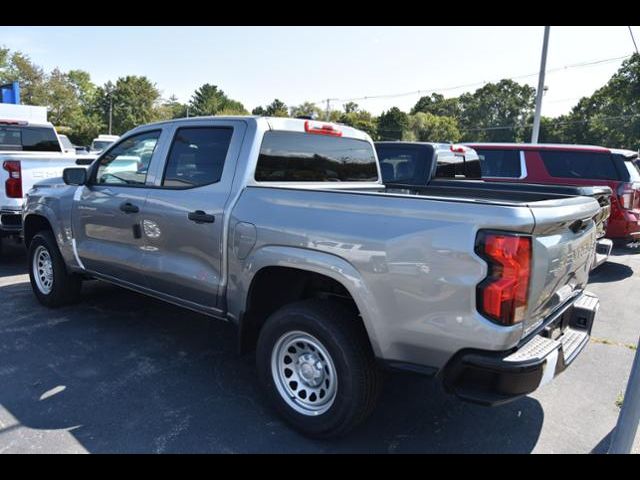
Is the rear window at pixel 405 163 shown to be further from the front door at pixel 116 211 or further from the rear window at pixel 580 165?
the front door at pixel 116 211

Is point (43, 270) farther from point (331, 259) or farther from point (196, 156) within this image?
point (331, 259)

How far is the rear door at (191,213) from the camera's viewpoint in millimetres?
3410

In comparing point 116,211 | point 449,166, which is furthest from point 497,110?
point 116,211

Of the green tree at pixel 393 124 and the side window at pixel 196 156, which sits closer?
the side window at pixel 196 156

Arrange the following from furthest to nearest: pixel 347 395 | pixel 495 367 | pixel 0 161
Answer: pixel 0 161
pixel 347 395
pixel 495 367

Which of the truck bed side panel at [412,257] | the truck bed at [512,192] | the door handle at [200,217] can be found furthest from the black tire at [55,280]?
the truck bed at [512,192]

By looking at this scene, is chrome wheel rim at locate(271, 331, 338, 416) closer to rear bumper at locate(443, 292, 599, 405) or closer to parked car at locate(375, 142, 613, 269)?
rear bumper at locate(443, 292, 599, 405)

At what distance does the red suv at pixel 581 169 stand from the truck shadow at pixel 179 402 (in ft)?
17.4

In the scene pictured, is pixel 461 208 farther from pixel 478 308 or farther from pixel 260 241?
pixel 260 241

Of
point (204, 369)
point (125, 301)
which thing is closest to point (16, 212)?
point (125, 301)

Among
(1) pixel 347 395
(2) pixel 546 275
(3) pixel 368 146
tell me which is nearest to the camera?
(2) pixel 546 275

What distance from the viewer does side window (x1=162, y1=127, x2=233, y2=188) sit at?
356 cm

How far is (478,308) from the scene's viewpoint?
2258 millimetres
